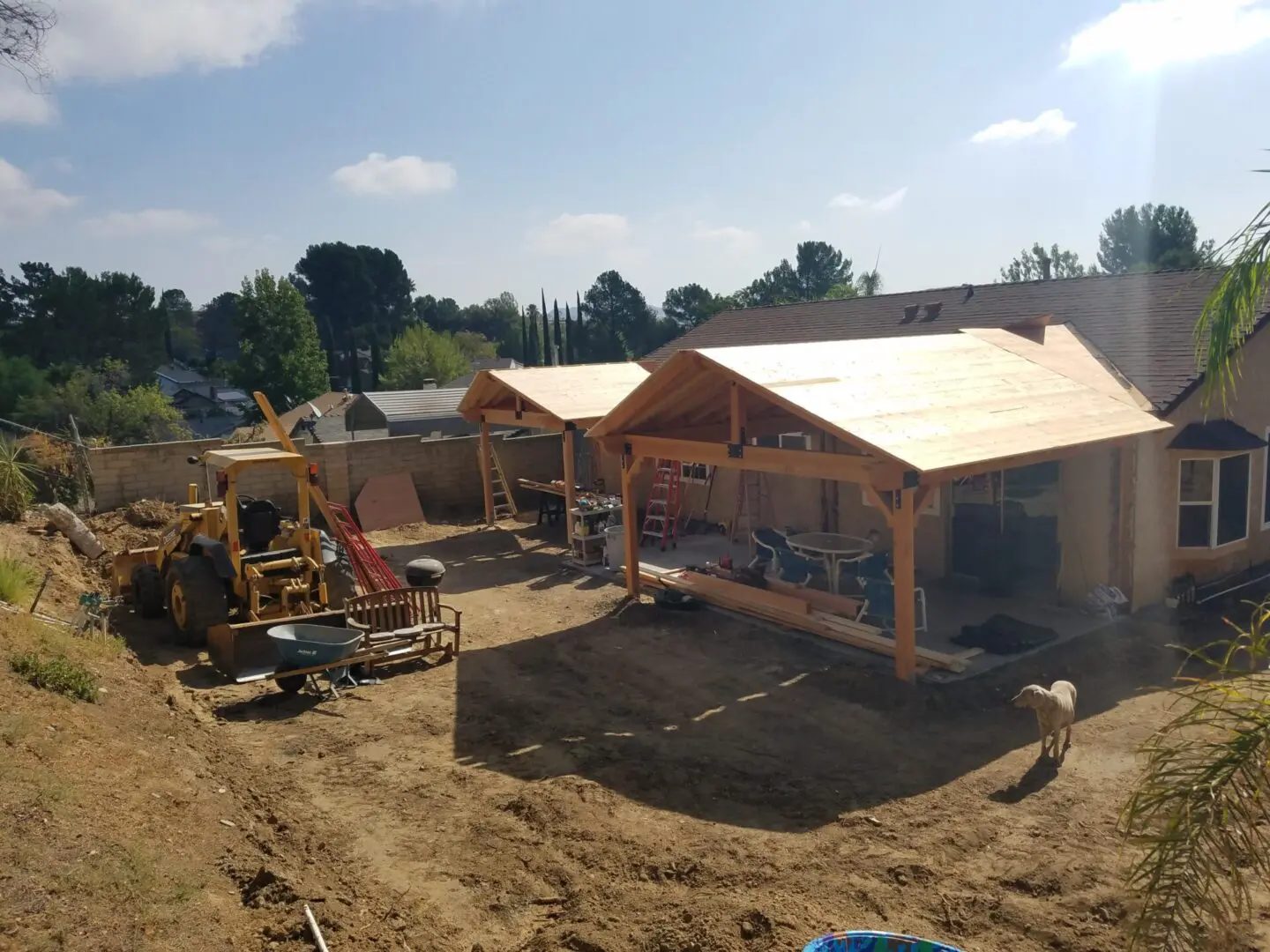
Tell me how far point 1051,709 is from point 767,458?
4.04 metres

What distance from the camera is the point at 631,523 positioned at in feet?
41.9

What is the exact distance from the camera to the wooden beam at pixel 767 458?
30.1ft

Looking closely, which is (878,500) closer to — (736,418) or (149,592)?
(736,418)

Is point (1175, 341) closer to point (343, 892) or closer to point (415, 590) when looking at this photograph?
point (415, 590)

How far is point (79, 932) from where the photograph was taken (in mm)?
4242

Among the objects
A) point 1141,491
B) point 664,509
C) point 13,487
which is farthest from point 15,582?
point 1141,491

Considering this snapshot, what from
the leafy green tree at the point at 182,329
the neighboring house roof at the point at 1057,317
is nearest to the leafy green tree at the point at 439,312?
the leafy green tree at the point at 182,329

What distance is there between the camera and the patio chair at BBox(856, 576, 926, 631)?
1072 cm

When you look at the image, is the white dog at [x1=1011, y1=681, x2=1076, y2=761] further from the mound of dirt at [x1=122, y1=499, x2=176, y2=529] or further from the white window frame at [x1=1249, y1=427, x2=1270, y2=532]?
the mound of dirt at [x1=122, y1=499, x2=176, y2=529]

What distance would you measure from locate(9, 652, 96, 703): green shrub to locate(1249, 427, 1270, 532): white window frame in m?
13.7

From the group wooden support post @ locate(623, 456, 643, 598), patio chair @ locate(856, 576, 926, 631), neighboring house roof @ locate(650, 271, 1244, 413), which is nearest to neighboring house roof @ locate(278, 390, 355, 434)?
neighboring house roof @ locate(650, 271, 1244, 413)

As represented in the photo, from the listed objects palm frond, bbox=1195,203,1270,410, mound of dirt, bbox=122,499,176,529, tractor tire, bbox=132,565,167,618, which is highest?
palm frond, bbox=1195,203,1270,410

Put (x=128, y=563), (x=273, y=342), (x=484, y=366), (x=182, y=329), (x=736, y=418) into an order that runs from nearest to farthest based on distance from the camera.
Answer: (x=736, y=418)
(x=128, y=563)
(x=273, y=342)
(x=484, y=366)
(x=182, y=329)

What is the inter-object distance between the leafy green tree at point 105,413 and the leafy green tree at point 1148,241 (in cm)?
4551
